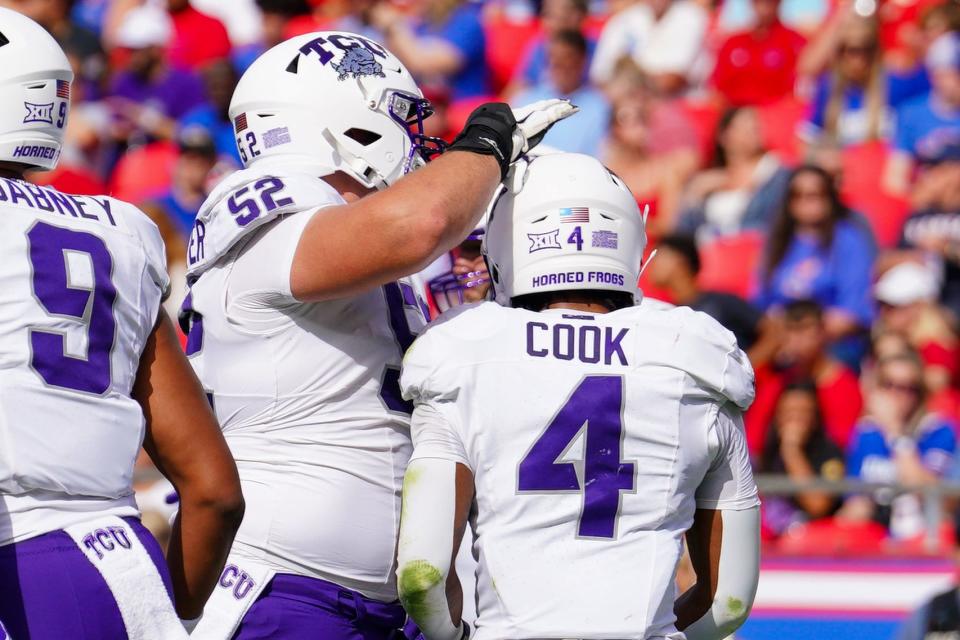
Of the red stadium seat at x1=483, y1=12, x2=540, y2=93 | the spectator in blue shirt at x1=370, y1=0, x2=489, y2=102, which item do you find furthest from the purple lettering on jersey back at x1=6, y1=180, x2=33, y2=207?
the red stadium seat at x1=483, y1=12, x2=540, y2=93

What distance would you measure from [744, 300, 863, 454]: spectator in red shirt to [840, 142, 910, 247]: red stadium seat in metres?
1.05

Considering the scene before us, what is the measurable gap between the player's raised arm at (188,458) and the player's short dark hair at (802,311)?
17.6 ft

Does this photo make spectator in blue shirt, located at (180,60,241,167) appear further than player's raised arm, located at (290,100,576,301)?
Yes

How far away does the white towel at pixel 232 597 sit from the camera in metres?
3.39

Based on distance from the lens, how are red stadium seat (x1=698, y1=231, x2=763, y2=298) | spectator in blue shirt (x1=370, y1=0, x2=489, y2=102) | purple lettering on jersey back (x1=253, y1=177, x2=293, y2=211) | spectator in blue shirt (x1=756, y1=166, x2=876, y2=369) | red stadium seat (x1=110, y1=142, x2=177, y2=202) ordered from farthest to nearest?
spectator in blue shirt (x1=370, y1=0, x2=489, y2=102)
red stadium seat (x1=110, y1=142, x2=177, y2=202)
red stadium seat (x1=698, y1=231, x2=763, y2=298)
spectator in blue shirt (x1=756, y1=166, x2=876, y2=369)
purple lettering on jersey back (x1=253, y1=177, x2=293, y2=211)

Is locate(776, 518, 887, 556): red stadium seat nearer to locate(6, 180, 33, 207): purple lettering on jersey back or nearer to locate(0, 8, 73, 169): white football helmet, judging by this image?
locate(0, 8, 73, 169): white football helmet

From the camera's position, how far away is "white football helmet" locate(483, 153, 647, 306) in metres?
3.37

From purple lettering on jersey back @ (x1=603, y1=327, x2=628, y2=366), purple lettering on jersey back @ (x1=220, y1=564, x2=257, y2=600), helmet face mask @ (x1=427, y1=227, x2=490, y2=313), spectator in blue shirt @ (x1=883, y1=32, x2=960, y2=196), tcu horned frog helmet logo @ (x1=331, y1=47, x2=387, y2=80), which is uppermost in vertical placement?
spectator in blue shirt @ (x1=883, y1=32, x2=960, y2=196)

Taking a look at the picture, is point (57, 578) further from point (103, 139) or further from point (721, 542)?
point (103, 139)

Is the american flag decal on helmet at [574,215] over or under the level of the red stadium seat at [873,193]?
under

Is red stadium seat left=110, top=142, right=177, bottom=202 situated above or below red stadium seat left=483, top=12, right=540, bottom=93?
below

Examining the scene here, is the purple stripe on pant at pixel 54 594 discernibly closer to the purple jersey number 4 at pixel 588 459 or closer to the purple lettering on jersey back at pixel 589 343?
the purple jersey number 4 at pixel 588 459

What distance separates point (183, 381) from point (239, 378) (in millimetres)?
331

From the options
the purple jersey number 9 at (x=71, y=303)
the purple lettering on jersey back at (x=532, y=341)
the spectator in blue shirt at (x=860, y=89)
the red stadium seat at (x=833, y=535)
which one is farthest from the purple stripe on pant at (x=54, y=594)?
the spectator in blue shirt at (x=860, y=89)
